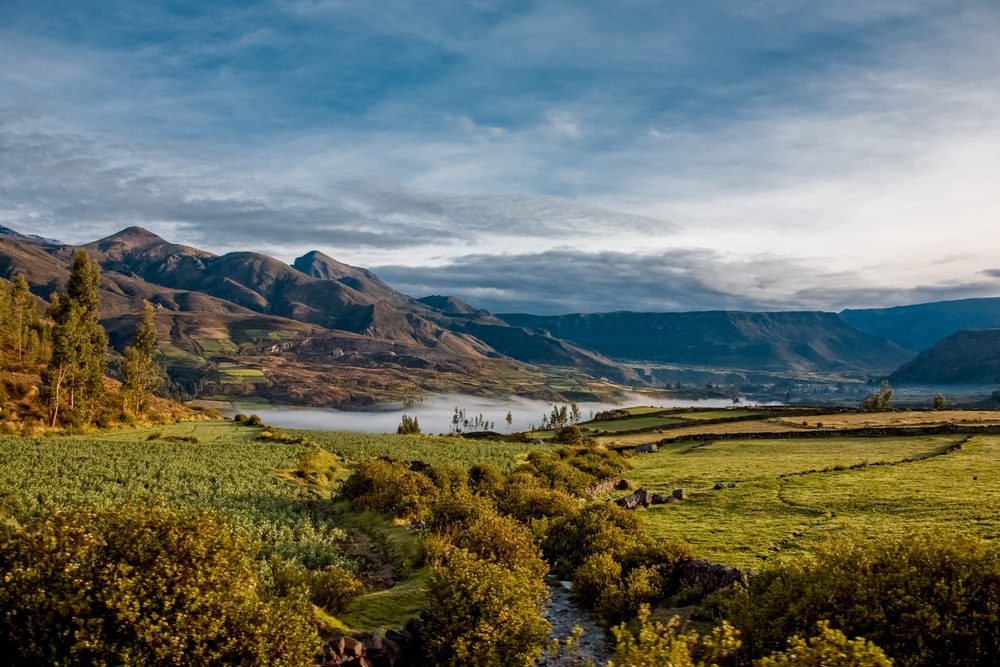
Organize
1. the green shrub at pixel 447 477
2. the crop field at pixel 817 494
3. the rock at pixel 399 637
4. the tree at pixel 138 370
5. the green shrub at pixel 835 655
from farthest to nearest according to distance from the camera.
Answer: the tree at pixel 138 370
the green shrub at pixel 447 477
the crop field at pixel 817 494
the rock at pixel 399 637
the green shrub at pixel 835 655

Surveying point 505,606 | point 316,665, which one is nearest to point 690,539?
point 505,606

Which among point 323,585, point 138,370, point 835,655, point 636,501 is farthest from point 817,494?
point 138,370

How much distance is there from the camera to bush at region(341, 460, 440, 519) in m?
32.2

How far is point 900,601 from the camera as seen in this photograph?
11.2 m

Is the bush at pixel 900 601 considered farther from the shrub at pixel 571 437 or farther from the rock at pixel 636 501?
the shrub at pixel 571 437

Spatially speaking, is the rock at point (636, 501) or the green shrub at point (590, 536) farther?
the rock at point (636, 501)

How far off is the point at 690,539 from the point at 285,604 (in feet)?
68.1

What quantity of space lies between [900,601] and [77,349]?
301 feet

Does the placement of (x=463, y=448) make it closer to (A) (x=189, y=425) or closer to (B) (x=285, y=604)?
(A) (x=189, y=425)

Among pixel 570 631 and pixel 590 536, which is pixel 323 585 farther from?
pixel 590 536

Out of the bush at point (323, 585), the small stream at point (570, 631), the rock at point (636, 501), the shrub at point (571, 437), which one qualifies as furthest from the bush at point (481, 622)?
the shrub at point (571, 437)

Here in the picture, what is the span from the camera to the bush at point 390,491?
1268 inches

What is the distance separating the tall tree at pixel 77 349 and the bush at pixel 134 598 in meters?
75.4

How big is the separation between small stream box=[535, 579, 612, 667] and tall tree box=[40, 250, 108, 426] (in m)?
76.5
